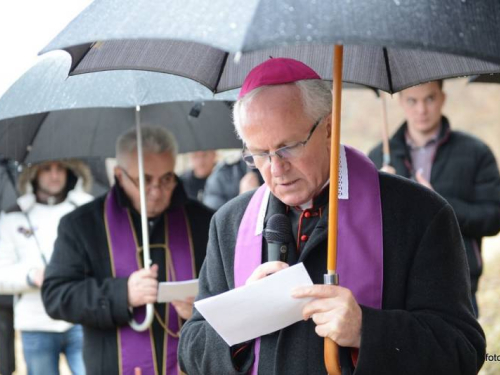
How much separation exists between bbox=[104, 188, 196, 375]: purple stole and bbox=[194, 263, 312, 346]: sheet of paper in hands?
5.93ft

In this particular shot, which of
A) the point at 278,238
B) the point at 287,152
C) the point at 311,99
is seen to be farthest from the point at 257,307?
the point at 311,99

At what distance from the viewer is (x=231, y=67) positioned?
3953 millimetres

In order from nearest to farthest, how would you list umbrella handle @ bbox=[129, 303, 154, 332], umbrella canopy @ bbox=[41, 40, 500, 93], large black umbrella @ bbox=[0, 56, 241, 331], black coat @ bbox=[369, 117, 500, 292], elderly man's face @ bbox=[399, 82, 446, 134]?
umbrella canopy @ bbox=[41, 40, 500, 93]
large black umbrella @ bbox=[0, 56, 241, 331]
umbrella handle @ bbox=[129, 303, 154, 332]
black coat @ bbox=[369, 117, 500, 292]
elderly man's face @ bbox=[399, 82, 446, 134]

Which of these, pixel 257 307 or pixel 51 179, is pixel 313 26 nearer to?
pixel 257 307

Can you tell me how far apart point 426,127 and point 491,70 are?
2774 mm

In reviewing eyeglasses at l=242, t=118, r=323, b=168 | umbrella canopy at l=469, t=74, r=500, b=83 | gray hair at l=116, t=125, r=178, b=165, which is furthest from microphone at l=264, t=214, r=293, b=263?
gray hair at l=116, t=125, r=178, b=165

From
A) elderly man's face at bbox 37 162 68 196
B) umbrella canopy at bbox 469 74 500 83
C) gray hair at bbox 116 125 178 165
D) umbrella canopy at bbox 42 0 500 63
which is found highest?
umbrella canopy at bbox 469 74 500 83

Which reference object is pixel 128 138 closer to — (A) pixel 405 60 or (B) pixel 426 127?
(A) pixel 405 60

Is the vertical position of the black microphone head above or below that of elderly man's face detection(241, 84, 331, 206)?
below

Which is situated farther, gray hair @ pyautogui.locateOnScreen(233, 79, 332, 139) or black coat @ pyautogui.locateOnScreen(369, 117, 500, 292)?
black coat @ pyautogui.locateOnScreen(369, 117, 500, 292)

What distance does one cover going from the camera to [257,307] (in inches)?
112

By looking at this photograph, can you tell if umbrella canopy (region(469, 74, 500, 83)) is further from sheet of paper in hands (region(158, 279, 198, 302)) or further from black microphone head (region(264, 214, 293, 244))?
sheet of paper in hands (region(158, 279, 198, 302))

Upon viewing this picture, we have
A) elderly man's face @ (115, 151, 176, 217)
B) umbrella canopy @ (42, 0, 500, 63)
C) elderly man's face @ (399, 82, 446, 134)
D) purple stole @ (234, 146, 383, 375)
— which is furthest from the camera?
elderly man's face @ (399, 82, 446, 134)

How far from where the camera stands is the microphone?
3.00m
